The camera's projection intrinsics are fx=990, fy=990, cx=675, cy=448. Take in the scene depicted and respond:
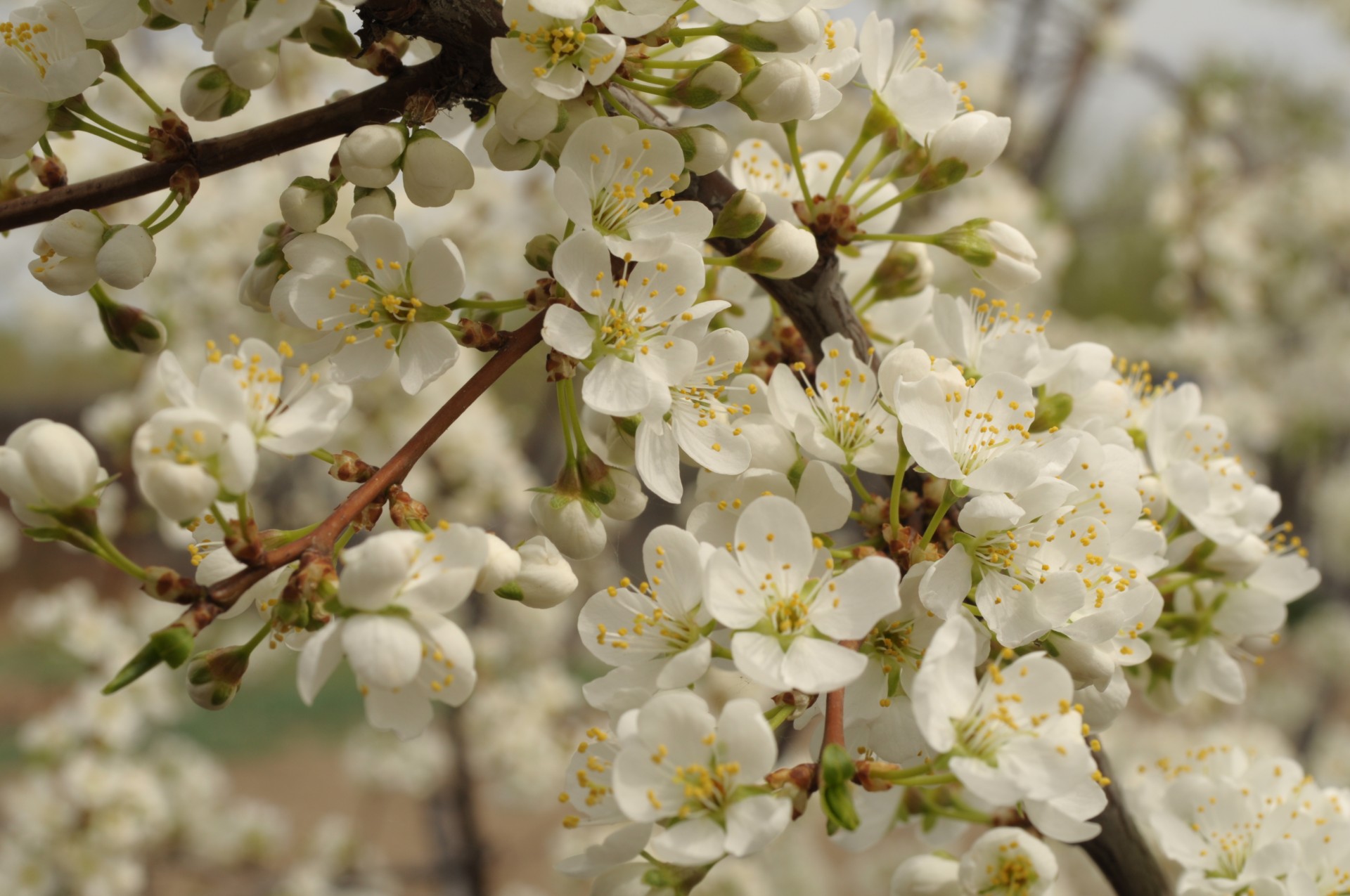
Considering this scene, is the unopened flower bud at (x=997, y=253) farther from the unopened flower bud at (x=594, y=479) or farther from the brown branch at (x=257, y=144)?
the brown branch at (x=257, y=144)

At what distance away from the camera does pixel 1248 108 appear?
371 inches

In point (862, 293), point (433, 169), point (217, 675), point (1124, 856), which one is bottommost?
point (1124, 856)

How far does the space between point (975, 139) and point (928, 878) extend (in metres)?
0.74

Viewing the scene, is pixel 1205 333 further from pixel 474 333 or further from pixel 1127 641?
pixel 474 333

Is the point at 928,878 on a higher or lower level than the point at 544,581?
lower

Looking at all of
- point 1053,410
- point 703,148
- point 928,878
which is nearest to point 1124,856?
point 928,878

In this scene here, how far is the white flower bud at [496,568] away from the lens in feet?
2.57

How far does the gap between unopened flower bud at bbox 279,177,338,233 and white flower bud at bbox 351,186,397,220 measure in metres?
0.02

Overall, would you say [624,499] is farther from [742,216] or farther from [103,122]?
[103,122]

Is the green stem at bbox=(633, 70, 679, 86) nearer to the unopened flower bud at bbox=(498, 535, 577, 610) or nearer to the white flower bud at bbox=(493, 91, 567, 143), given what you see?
the white flower bud at bbox=(493, 91, 567, 143)

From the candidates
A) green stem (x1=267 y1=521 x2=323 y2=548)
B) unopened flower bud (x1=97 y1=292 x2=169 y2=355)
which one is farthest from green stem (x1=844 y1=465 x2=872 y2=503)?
unopened flower bud (x1=97 y1=292 x2=169 y2=355)

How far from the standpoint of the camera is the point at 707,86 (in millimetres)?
876

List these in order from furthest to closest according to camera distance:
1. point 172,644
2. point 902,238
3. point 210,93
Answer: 1. point 902,238
2. point 210,93
3. point 172,644

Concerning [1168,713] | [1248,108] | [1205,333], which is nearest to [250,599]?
[1168,713]
